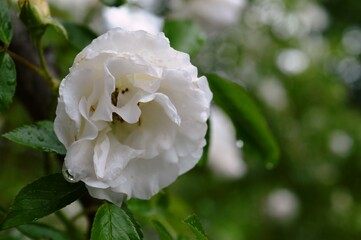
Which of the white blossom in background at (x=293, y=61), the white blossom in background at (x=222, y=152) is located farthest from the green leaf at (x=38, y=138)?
the white blossom in background at (x=293, y=61)

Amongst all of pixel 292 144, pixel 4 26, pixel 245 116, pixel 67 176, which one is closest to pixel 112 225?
pixel 67 176

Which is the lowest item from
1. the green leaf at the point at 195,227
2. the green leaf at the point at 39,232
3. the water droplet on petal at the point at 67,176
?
the green leaf at the point at 39,232

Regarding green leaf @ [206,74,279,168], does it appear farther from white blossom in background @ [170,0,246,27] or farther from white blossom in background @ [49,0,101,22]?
white blossom in background @ [49,0,101,22]

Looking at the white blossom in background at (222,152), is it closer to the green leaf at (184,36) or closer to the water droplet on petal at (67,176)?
the green leaf at (184,36)

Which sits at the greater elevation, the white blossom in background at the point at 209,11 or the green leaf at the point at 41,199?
the green leaf at the point at 41,199

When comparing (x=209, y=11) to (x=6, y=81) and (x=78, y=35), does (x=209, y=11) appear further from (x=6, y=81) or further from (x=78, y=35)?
(x=6, y=81)

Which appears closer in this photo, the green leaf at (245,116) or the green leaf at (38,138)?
the green leaf at (38,138)

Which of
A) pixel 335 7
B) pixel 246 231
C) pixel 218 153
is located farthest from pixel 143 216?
pixel 335 7
